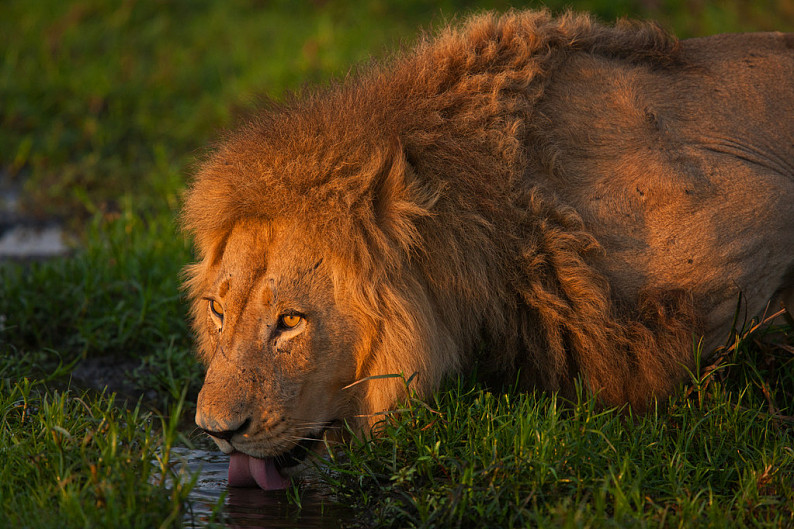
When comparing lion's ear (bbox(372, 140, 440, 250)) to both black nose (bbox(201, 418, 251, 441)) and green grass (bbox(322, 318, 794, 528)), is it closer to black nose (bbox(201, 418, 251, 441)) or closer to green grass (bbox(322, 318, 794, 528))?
green grass (bbox(322, 318, 794, 528))

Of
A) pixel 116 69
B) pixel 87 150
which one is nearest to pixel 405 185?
pixel 87 150

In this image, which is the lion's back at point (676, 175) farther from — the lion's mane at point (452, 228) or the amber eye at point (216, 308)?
the amber eye at point (216, 308)

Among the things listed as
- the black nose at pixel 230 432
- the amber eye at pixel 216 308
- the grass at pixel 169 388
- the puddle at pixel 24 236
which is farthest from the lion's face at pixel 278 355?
the puddle at pixel 24 236

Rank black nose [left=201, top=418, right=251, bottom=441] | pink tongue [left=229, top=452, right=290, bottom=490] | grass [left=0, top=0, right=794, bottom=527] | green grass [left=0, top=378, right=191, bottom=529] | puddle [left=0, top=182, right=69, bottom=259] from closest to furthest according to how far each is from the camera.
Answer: green grass [left=0, top=378, right=191, bottom=529]
grass [left=0, top=0, right=794, bottom=527]
black nose [left=201, top=418, right=251, bottom=441]
pink tongue [left=229, top=452, right=290, bottom=490]
puddle [left=0, top=182, right=69, bottom=259]

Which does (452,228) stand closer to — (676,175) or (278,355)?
(278,355)

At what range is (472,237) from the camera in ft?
10.8

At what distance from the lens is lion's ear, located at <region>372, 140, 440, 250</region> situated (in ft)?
10.5

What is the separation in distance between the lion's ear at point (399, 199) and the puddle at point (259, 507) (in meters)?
0.95

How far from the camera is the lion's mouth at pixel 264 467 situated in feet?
10.8

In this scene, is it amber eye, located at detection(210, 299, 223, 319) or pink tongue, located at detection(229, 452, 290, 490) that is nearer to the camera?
pink tongue, located at detection(229, 452, 290, 490)

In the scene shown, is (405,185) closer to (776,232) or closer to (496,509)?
(496,509)

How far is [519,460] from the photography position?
116 inches

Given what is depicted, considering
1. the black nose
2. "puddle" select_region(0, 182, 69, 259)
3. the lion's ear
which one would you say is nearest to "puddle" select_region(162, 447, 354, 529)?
the black nose

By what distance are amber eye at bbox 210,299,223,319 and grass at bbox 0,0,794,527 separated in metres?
0.32
